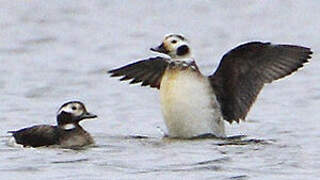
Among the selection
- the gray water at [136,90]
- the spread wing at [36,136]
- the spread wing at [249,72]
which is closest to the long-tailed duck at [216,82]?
the spread wing at [249,72]

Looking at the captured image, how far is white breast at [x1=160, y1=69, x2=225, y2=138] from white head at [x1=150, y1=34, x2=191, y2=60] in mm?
191

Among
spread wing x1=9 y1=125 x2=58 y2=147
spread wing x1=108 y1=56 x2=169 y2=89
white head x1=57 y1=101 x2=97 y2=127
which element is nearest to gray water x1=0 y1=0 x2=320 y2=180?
spread wing x1=9 y1=125 x2=58 y2=147

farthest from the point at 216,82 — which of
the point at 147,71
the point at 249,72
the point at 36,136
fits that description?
the point at 36,136

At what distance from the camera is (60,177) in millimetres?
11797

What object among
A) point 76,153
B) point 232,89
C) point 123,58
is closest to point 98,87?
point 123,58

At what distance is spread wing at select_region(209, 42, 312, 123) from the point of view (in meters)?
14.3

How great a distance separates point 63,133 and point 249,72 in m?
1.90

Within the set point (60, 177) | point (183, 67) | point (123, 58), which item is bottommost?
point (60, 177)

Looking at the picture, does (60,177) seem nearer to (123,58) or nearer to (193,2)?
(123,58)

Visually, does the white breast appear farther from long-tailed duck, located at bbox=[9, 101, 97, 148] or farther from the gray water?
long-tailed duck, located at bbox=[9, 101, 97, 148]

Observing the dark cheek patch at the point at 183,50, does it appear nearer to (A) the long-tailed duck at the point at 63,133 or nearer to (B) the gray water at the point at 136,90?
(B) the gray water at the point at 136,90

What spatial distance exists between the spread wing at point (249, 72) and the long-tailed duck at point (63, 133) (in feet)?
4.35

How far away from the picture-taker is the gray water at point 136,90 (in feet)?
40.8

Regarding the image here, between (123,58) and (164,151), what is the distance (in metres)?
6.67
